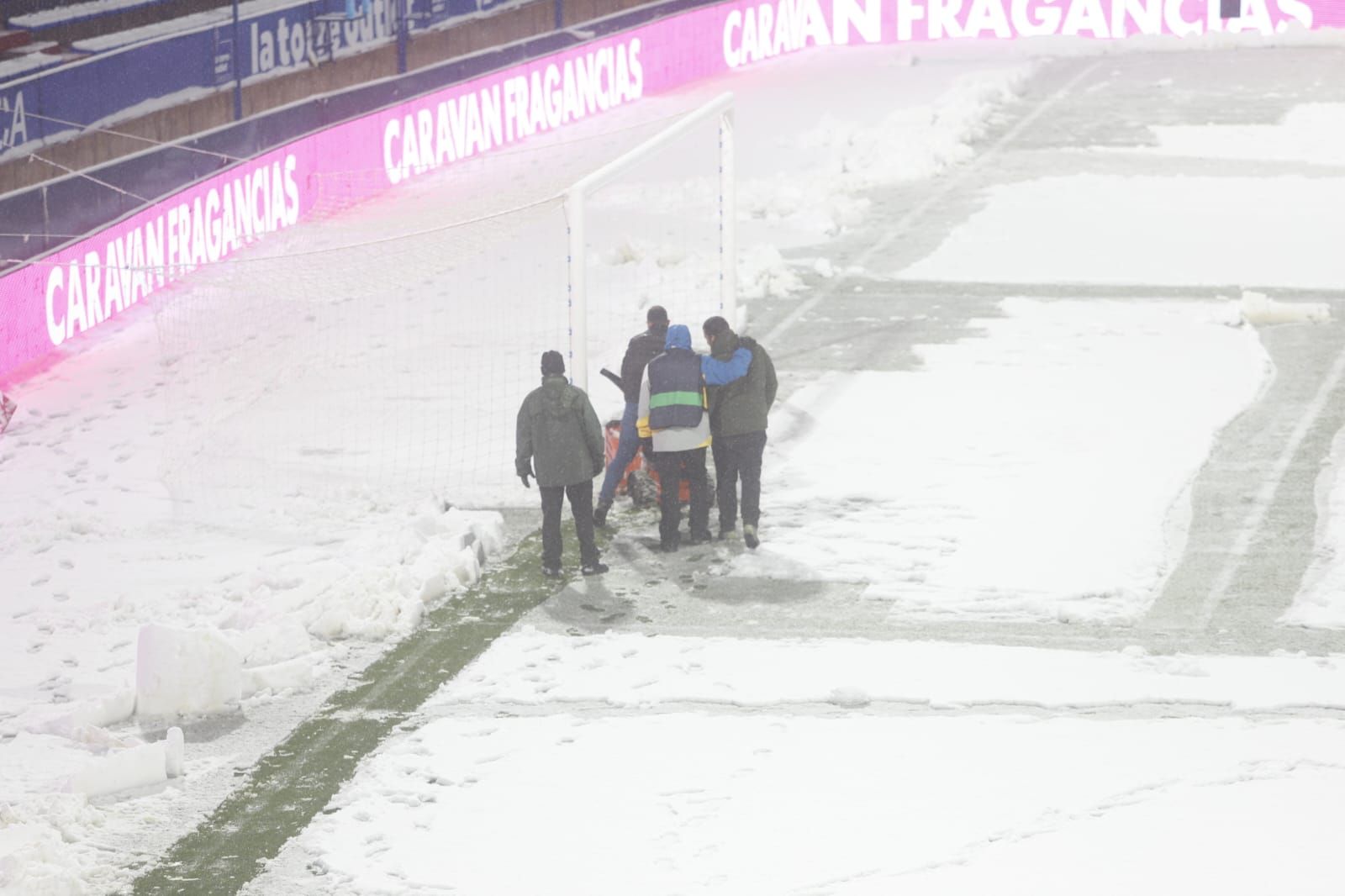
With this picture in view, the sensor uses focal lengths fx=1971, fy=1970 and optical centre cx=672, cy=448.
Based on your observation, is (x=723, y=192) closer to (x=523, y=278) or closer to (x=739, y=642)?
(x=523, y=278)

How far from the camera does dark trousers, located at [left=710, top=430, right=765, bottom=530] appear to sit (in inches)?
549

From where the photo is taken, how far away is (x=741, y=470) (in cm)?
1414

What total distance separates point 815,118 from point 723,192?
1450 centimetres

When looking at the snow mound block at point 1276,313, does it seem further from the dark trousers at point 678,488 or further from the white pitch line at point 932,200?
the dark trousers at point 678,488

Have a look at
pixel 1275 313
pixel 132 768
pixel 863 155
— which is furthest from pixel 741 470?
pixel 863 155

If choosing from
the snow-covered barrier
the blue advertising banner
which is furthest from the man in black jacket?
the blue advertising banner

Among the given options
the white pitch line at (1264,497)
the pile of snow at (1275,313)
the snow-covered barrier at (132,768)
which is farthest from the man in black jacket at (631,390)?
the pile of snow at (1275,313)

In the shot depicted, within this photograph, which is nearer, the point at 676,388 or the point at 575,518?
the point at 575,518

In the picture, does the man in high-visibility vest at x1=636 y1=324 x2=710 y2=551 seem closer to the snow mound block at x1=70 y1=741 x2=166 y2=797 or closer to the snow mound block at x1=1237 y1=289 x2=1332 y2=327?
the snow mound block at x1=70 y1=741 x2=166 y2=797

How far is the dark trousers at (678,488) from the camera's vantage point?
13711 mm

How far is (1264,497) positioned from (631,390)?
190 inches

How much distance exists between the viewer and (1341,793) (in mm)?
9828

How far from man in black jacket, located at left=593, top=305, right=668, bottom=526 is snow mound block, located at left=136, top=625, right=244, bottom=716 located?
392 cm

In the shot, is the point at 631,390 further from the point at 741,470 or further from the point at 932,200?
the point at 932,200
